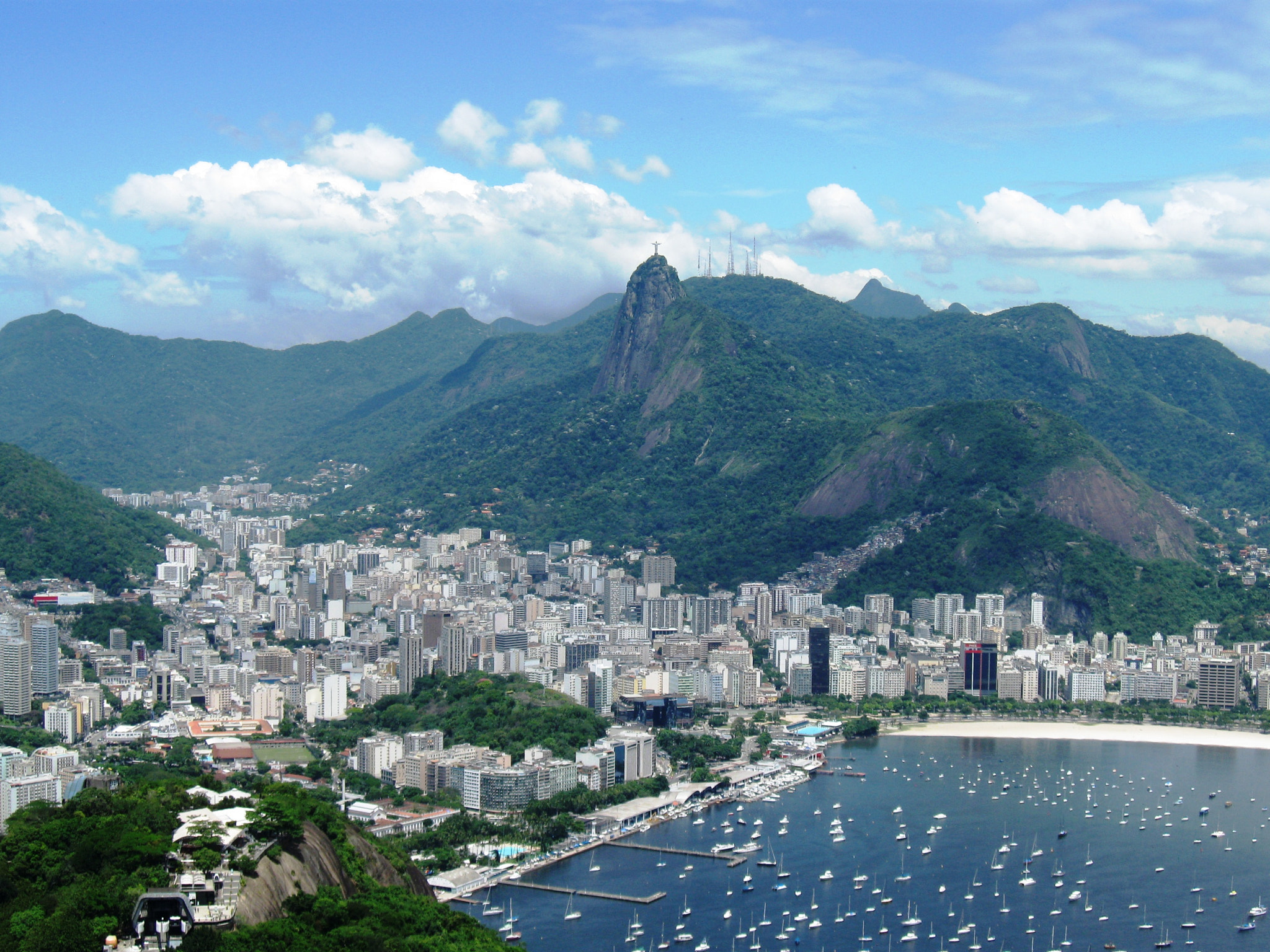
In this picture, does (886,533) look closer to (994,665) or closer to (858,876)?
(994,665)

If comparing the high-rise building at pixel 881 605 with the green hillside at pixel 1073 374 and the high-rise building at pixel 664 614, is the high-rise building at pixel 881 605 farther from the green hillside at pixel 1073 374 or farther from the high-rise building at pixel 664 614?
the green hillside at pixel 1073 374

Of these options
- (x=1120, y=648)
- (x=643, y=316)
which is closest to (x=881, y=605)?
(x=1120, y=648)

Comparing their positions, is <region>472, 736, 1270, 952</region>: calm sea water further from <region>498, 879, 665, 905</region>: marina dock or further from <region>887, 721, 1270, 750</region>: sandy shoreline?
<region>887, 721, 1270, 750</region>: sandy shoreline

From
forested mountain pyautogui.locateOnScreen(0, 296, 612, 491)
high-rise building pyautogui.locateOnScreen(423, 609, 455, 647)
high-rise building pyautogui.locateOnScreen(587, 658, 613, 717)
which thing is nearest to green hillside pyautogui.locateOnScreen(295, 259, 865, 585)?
high-rise building pyautogui.locateOnScreen(423, 609, 455, 647)

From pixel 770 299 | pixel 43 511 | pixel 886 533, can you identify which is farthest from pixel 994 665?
pixel 770 299

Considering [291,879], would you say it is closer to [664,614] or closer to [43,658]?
[43,658]
